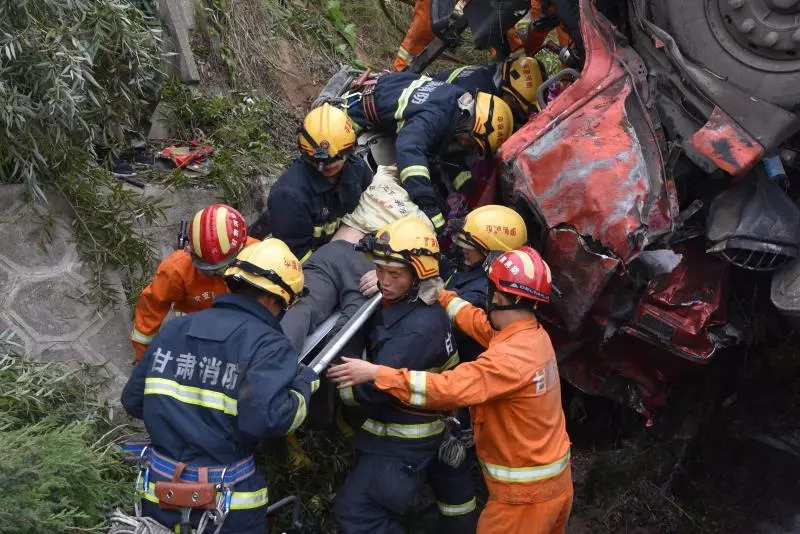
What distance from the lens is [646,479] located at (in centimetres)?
505

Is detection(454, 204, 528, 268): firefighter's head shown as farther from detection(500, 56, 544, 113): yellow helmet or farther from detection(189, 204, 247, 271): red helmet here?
detection(500, 56, 544, 113): yellow helmet

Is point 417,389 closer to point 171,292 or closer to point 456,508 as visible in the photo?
point 456,508

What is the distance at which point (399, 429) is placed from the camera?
371cm

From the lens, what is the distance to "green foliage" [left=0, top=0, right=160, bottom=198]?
12.6 ft

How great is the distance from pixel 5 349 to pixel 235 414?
4.68ft

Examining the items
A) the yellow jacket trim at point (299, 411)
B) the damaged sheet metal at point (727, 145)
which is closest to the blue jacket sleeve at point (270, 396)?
the yellow jacket trim at point (299, 411)

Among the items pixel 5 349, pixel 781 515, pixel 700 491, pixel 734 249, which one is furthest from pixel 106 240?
pixel 781 515

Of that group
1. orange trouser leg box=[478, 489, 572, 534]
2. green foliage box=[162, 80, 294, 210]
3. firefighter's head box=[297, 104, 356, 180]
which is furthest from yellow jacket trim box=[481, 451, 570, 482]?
green foliage box=[162, 80, 294, 210]

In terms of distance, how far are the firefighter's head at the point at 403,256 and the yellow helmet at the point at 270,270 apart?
43 cm

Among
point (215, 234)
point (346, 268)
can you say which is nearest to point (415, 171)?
point (346, 268)

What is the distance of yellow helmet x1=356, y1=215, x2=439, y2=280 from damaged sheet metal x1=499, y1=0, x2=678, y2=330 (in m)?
0.70

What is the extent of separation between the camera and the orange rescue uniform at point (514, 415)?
10.7ft

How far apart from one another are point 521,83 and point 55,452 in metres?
3.52

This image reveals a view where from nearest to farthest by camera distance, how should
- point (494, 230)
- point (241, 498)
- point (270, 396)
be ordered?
1. point (270, 396)
2. point (241, 498)
3. point (494, 230)
